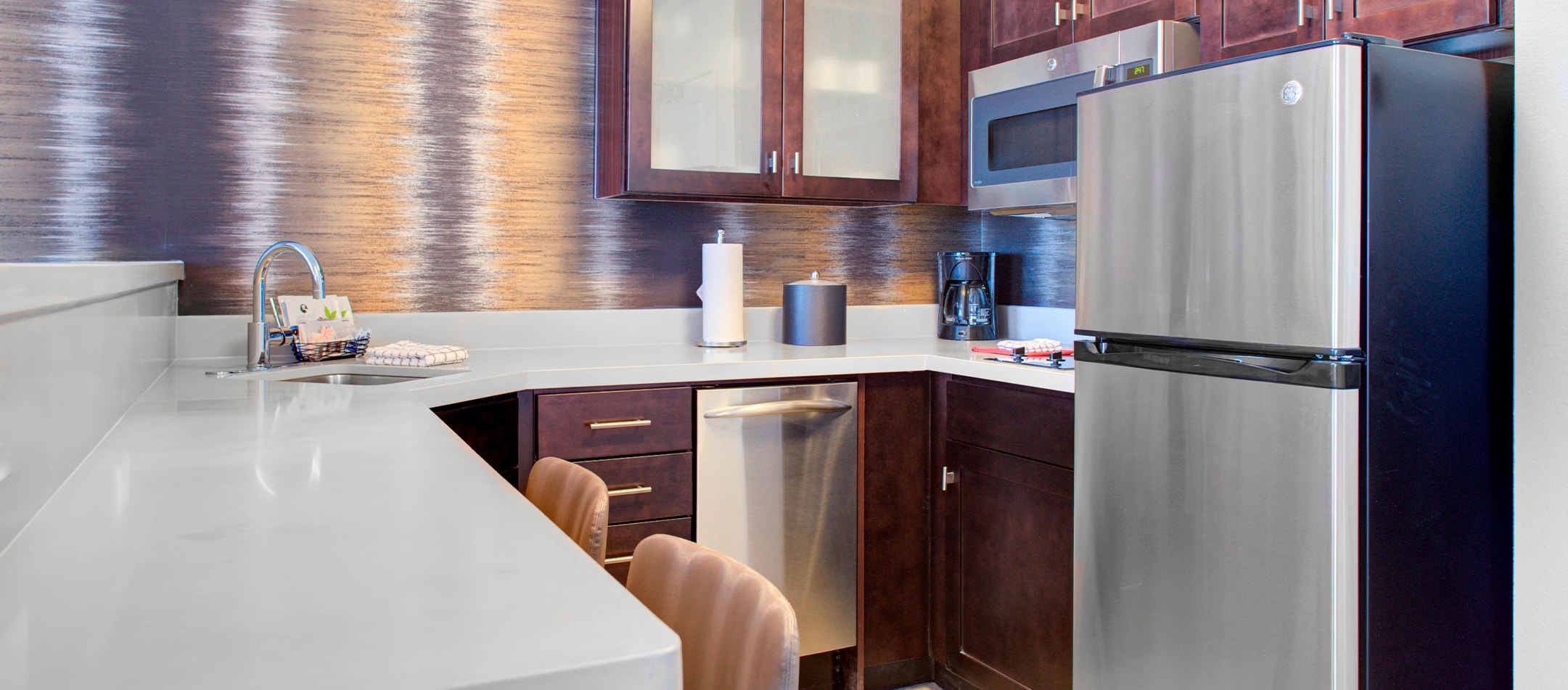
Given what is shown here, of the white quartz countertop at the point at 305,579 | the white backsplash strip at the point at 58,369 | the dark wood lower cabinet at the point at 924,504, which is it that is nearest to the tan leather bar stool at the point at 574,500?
the white quartz countertop at the point at 305,579

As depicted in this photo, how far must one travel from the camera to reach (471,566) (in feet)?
2.39

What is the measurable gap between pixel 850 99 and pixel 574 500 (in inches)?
71.2

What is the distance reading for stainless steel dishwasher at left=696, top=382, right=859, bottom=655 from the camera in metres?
2.45

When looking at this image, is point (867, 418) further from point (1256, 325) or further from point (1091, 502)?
point (1256, 325)

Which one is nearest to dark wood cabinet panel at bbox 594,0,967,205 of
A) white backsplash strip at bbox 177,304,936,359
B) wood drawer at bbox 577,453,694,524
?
white backsplash strip at bbox 177,304,936,359

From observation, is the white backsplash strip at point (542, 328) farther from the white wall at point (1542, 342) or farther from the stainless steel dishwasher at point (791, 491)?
the white wall at point (1542, 342)

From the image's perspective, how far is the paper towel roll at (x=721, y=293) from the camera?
9.29 ft

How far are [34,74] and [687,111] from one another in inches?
57.3

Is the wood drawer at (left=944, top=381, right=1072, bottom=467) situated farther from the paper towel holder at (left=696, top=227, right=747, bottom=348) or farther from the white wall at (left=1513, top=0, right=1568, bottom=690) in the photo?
the white wall at (left=1513, top=0, right=1568, bottom=690)

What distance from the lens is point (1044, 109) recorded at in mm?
2586

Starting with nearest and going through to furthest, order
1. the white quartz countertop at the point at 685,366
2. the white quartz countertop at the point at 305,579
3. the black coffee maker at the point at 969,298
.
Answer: the white quartz countertop at the point at 305,579 < the white quartz countertop at the point at 685,366 < the black coffee maker at the point at 969,298

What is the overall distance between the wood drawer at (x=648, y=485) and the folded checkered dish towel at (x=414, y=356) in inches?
15.2

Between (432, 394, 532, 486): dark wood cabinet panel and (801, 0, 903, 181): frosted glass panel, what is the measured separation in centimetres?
110

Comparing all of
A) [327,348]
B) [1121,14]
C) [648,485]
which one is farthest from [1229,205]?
[327,348]
